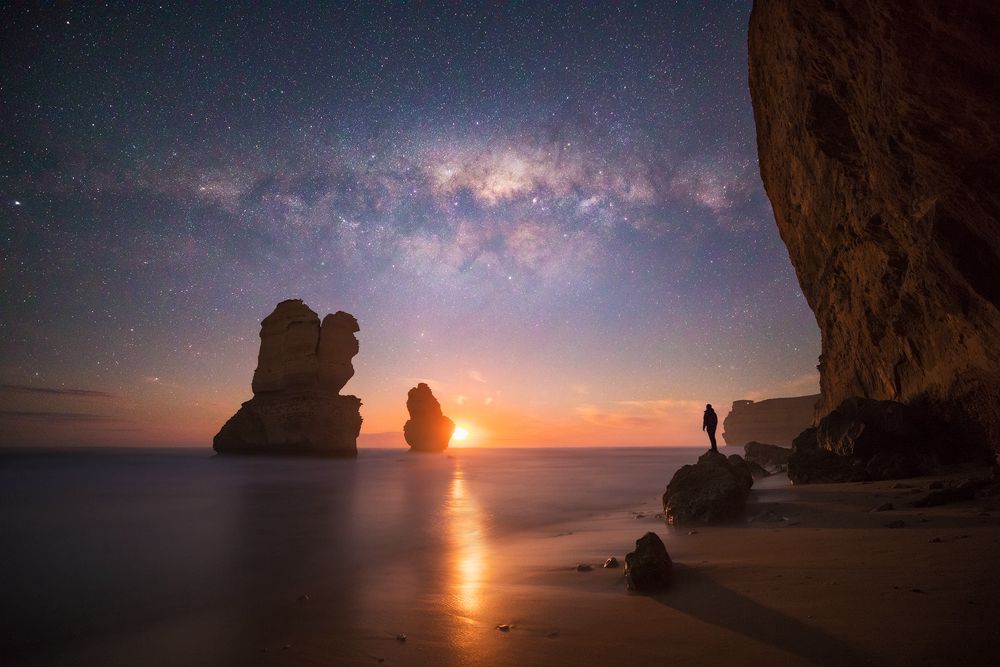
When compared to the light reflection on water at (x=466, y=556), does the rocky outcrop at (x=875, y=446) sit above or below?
above

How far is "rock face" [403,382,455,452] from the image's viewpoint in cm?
8650

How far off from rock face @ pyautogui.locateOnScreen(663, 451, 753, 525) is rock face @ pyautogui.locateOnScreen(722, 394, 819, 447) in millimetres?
103763

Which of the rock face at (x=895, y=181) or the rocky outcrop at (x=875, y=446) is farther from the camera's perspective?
the rocky outcrop at (x=875, y=446)

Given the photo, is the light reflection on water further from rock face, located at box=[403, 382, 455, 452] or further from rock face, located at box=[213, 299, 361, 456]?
rock face, located at box=[403, 382, 455, 452]

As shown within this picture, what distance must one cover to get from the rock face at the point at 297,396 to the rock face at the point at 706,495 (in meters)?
47.5

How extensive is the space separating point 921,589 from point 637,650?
2186mm

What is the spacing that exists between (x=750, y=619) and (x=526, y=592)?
7.93 ft

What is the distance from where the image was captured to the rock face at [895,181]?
575 centimetres

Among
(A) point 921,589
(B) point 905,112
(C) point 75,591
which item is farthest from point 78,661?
(B) point 905,112

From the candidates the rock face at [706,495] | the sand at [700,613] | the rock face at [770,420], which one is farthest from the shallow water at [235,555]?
the rock face at [770,420]

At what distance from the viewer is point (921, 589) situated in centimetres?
325

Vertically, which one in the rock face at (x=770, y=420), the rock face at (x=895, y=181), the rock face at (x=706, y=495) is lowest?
the rock face at (x=770, y=420)

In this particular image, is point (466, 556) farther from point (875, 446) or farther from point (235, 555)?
point (875, 446)

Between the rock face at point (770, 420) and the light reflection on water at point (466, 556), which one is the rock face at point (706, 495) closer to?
the light reflection on water at point (466, 556)
